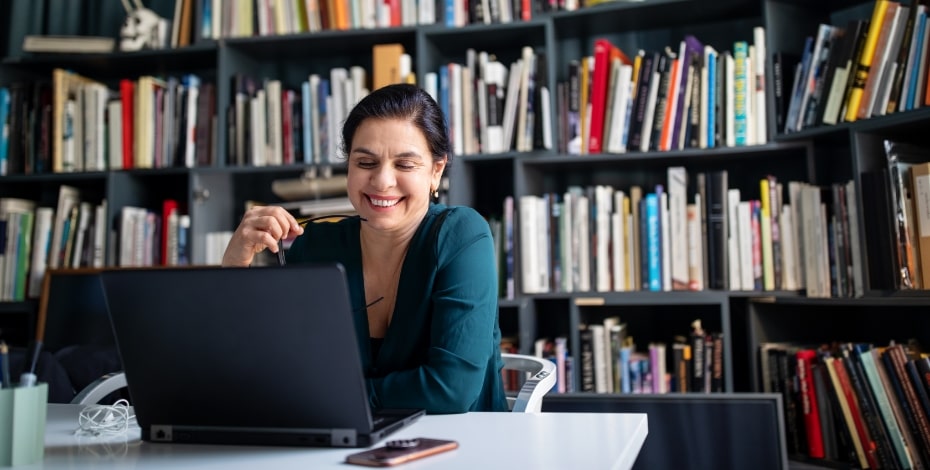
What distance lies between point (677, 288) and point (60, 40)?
2.28 metres

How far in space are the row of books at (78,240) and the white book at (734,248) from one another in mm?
1759

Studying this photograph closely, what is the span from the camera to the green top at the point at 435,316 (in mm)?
1073

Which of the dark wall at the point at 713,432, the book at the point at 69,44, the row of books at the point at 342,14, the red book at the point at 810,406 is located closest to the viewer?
the dark wall at the point at 713,432

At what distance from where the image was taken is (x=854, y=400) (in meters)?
2.04

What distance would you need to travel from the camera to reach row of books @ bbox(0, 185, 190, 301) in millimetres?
2643

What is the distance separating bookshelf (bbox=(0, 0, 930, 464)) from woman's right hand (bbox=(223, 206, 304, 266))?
1.22 meters

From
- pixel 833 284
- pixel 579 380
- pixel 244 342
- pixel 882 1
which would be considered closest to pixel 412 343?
pixel 244 342

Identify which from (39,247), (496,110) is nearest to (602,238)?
(496,110)

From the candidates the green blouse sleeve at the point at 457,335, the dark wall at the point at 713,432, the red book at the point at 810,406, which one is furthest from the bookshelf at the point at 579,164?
the green blouse sleeve at the point at 457,335

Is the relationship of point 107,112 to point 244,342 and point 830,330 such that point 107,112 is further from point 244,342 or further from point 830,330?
point 830,330

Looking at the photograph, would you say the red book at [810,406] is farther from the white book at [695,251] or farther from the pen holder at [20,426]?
the pen holder at [20,426]

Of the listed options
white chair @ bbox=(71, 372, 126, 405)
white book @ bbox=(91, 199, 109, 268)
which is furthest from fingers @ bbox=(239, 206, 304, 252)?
white book @ bbox=(91, 199, 109, 268)

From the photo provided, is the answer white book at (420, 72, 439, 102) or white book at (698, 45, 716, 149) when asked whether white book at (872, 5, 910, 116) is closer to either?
white book at (698, 45, 716, 149)

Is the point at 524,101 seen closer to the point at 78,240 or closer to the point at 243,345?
the point at 78,240
